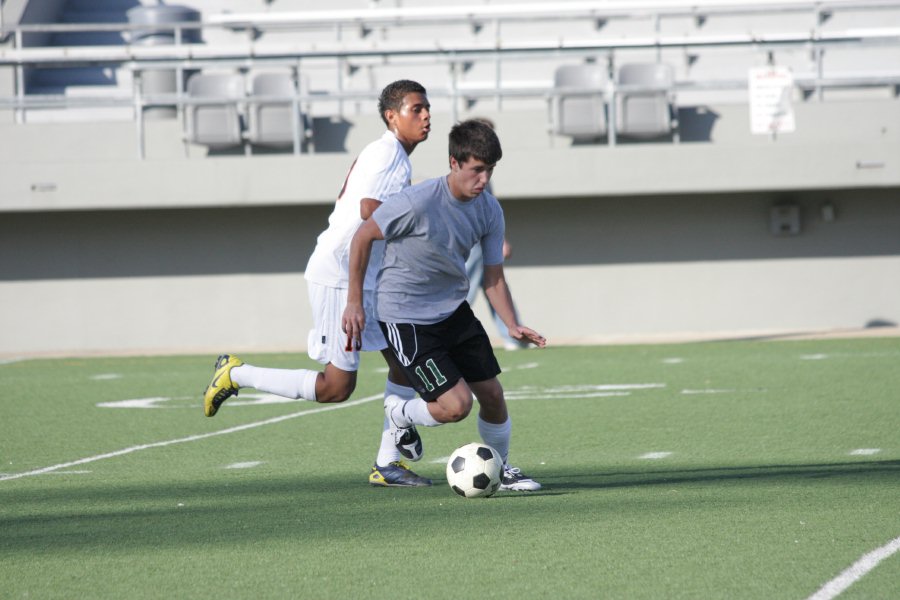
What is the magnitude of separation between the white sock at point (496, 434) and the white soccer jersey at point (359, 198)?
861 mm

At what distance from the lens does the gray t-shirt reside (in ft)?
20.4

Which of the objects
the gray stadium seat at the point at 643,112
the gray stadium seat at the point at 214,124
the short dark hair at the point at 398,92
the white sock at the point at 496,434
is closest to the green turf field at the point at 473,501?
the white sock at the point at 496,434

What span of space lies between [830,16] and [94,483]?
1813cm

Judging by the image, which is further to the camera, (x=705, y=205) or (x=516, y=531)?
(x=705, y=205)

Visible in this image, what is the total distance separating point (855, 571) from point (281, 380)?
10.7 ft

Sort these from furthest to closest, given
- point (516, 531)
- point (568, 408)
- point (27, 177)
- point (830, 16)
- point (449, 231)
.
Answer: point (830, 16) < point (27, 177) < point (568, 408) < point (449, 231) < point (516, 531)

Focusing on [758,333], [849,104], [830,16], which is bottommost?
[758,333]

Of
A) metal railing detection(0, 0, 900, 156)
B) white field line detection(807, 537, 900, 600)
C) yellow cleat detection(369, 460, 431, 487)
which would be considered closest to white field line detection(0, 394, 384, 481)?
yellow cleat detection(369, 460, 431, 487)

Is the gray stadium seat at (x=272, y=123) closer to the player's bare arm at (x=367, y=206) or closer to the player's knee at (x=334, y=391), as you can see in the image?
the player's knee at (x=334, y=391)

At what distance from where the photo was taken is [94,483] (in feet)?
23.4

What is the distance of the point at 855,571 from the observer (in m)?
4.61

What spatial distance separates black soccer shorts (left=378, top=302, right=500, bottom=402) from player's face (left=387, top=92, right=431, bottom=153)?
0.85 m

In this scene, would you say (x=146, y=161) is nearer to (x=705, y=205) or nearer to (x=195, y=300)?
(x=195, y=300)

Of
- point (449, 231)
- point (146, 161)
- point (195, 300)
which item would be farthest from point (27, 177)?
point (449, 231)
